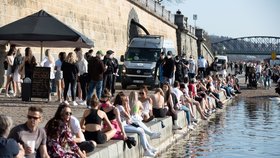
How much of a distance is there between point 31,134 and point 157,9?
4618 cm

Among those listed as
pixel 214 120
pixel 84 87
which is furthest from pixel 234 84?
pixel 84 87

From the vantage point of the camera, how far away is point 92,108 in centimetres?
1203

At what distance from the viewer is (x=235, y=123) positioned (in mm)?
23812

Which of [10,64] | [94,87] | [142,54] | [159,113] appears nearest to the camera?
[159,113]

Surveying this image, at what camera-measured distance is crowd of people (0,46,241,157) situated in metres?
9.00

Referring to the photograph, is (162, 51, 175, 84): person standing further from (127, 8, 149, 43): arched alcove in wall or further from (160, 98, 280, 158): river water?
(127, 8, 149, 43): arched alcove in wall

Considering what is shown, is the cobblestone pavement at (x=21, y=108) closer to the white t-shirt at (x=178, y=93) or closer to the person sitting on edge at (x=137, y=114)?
the person sitting on edge at (x=137, y=114)

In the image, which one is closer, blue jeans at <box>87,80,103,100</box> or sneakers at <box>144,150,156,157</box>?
sneakers at <box>144,150,156,157</box>

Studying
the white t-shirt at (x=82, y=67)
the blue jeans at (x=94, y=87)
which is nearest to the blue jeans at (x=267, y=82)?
the white t-shirt at (x=82, y=67)

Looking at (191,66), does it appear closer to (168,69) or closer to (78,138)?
(168,69)

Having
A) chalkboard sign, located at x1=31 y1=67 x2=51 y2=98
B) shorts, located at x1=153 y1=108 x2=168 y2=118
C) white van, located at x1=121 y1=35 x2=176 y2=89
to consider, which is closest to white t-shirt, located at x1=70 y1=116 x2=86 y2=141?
shorts, located at x1=153 y1=108 x2=168 y2=118

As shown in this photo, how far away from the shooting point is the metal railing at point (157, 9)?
48828 mm

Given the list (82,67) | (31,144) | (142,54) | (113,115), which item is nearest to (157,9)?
(142,54)

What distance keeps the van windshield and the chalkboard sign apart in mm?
13695
